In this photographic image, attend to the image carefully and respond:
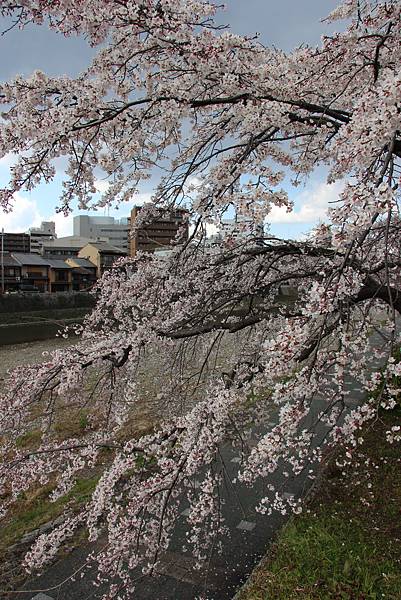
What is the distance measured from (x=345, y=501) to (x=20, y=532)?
12.4 ft

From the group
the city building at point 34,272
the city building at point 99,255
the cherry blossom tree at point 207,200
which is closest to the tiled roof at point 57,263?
the city building at point 34,272

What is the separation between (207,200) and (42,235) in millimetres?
93031

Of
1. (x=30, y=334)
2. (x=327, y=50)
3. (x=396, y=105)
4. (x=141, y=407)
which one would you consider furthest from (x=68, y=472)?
(x=30, y=334)

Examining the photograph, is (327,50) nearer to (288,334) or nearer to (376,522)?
(288,334)

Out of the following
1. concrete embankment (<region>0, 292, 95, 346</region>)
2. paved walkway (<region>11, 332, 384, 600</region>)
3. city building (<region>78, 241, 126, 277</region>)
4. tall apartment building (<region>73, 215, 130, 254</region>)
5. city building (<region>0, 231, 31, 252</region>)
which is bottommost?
concrete embankment (<region>0, 292, 95, 346</region>)

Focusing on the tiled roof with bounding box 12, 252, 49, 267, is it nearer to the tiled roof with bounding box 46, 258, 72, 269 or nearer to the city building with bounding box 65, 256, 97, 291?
the tiled roof with bounding box 46, 258, 72, 269

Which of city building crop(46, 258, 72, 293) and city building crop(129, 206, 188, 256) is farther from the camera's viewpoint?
city building crop(46, 258, 72, 293)

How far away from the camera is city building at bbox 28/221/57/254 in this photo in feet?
257

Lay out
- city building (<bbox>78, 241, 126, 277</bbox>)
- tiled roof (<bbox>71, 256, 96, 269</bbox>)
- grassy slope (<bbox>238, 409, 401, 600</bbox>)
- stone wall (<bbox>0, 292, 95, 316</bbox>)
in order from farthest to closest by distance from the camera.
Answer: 1. tiled roof (<bbox>71, 256, 96, 269</bbox>)
2. city building (<bbox>78, 241, 126, 277</bbox>)
3. stone wall (<bbox>0, 292, 95, 316</bbox>)
4. grassy slope (<bbox>238, 409, 401, 600</bbox>)

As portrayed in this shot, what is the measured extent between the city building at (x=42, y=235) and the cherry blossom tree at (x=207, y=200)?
240ft

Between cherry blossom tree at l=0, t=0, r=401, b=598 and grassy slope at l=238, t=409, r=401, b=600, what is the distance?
0.54 metres

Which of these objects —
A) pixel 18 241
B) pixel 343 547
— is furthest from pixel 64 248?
pixel 343 547

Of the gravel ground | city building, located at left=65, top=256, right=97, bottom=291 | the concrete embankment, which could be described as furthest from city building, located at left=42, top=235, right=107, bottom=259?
the gravel ground

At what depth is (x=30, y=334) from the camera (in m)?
30.1
